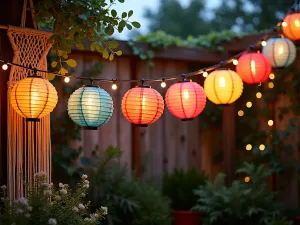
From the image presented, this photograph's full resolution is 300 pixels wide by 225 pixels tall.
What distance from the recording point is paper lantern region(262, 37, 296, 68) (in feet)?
16.8

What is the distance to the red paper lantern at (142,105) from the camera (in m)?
3.98

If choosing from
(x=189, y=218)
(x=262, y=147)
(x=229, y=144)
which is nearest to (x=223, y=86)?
(x=189, y=218)

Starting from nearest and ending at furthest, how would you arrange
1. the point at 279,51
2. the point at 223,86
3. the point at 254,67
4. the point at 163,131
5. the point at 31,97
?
the point at 31,97
the point at 223,86
the point at 254,67
the point at 279,51
the point at 163,131

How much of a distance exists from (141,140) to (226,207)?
4.14ft

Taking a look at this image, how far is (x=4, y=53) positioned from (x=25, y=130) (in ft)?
1.80

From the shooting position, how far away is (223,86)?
436cm

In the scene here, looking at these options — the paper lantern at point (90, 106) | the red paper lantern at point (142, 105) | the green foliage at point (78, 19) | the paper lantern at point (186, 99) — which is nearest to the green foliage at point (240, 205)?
the paper lantern at point (186, 99)

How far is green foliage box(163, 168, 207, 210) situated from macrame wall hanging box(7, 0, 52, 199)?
2.50 m

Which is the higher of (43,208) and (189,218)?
(43,208)

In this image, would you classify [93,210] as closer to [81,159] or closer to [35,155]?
[81,159]

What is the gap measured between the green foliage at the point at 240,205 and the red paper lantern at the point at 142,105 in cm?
187

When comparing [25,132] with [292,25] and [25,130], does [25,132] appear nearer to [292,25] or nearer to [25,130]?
[25,130]

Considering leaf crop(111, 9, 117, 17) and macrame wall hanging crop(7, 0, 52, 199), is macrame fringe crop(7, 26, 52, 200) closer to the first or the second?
macrame wall hanging crop(7, 0, 52, 199)

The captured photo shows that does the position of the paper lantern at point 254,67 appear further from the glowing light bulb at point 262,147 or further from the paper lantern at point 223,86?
the glowing light bulb at point 262,147
